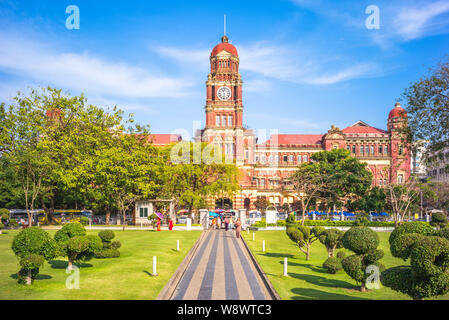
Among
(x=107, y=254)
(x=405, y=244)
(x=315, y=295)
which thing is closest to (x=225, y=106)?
(x=107, y=254)

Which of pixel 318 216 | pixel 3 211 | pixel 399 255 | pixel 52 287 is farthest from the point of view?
pixel 318 216

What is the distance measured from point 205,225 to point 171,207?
5.81 m

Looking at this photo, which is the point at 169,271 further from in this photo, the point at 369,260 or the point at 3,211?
the point at 3,211

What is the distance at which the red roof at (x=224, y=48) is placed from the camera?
74250 mm

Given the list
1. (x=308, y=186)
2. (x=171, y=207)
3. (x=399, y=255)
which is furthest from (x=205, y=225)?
(x=399, y=255)

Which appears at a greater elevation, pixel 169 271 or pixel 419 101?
pixel 419 101

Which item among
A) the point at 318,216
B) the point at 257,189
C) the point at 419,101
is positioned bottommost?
the point at 318,216

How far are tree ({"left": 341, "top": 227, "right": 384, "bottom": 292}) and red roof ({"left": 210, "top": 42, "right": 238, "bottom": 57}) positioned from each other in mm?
63251

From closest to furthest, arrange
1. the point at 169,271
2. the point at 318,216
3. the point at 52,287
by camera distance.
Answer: the point at 52,287
the point at 169,271
the point at 318,216

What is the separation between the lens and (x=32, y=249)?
15.2 metres

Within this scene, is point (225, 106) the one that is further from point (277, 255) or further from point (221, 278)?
point (221, 278)

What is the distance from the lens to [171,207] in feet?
163

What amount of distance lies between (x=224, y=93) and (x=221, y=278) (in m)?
59.1

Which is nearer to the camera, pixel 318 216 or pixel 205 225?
pixel 205 225
